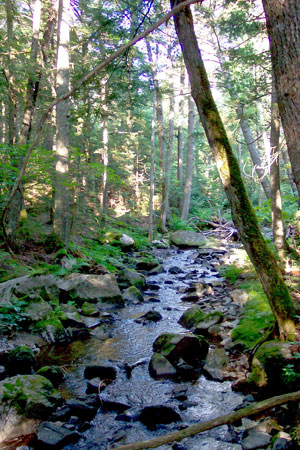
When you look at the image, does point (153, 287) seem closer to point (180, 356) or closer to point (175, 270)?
point (175, 270)

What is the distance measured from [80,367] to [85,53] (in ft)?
51.9

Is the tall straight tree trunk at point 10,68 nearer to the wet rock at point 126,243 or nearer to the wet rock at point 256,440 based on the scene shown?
the wet rock at point 126,243

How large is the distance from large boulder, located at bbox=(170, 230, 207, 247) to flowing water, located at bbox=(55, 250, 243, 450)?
10.8 metres

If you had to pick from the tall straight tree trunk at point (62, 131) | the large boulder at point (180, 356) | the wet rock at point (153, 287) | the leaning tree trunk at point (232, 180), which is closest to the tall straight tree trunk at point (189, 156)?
the tall straight tree trunk at point (62, 131)

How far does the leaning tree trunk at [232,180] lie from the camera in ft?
13.6

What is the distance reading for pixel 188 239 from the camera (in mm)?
18641

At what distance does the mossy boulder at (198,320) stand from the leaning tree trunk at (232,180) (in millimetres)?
2445

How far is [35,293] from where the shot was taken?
6871mm

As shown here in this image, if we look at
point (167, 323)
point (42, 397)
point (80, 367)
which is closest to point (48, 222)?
point (167, 323)

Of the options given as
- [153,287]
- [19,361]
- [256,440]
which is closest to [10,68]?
[153,287]

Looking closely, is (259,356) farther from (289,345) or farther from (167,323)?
(167,323)

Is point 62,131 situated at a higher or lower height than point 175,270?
higher

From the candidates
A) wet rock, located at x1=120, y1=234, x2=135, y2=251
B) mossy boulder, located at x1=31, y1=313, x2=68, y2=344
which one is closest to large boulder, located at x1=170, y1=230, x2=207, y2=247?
wet rock, located at x1=120, y1=234, x2=135, y2=251

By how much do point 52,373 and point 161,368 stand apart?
1.61 m
